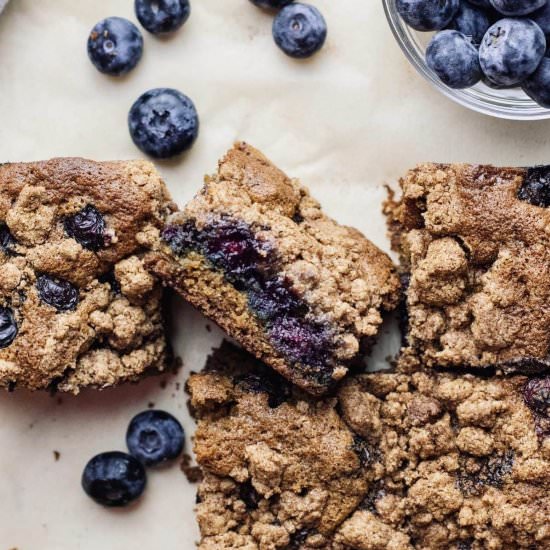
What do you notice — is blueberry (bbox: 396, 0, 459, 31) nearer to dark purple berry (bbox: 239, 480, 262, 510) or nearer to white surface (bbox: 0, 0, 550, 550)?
white surface (bbox: 0, 0, 550, 550)

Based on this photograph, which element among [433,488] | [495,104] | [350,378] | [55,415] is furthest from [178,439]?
[495,104]

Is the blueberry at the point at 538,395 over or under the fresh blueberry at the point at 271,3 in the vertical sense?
under

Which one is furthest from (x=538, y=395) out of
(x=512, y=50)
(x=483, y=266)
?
(x=512, y=50)

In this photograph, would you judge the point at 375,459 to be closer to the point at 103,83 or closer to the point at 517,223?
the point at 517,223

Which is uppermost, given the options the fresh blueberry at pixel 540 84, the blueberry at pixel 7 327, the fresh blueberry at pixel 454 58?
the fresh blueberry at pixel 540 84

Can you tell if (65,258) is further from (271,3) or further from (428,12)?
(428,12)

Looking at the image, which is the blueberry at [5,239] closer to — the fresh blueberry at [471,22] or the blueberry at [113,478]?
the blueberry at [113,478]

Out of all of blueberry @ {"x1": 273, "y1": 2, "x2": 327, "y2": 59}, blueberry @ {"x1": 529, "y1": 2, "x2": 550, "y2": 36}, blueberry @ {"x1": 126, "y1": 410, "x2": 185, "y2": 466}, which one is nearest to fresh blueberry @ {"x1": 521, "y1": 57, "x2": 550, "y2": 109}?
blueberry @ {"x1": 529, "y1": 2, "x2": 550, "y2": 36}

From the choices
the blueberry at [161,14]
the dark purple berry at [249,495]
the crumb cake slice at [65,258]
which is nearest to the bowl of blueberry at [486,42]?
the blueberry at [161,14]
